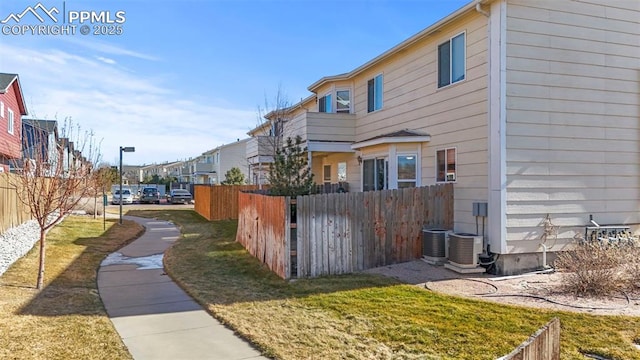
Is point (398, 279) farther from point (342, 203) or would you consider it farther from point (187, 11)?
point (187, 11)

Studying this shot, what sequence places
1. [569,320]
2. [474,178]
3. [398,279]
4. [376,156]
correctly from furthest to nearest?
[376,156], [474,178], [398,279], [569,320]

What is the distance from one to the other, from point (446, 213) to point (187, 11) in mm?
9106

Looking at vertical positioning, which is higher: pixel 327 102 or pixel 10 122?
pixel 10 122

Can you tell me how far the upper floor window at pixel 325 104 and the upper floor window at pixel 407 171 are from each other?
591cm

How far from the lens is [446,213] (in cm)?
992

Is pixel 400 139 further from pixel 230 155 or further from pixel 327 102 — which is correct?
pixel 230 155

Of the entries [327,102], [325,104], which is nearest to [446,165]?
[327,102]

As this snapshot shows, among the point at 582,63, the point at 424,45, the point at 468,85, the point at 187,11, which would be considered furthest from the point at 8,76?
the point at 582,63

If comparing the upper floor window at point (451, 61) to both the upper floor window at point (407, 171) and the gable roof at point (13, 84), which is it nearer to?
the upper floor window at point (407, 171)

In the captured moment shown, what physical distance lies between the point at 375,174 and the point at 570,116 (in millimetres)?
5910

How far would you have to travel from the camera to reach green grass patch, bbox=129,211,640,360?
176 inches

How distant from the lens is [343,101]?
52.9 feet

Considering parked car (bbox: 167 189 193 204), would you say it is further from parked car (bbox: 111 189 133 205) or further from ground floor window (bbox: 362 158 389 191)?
ground floor window (bbox: 362 158 389 191)

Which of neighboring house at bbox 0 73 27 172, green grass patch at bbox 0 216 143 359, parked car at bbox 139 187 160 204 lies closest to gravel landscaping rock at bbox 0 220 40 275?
green grass patch at bbox 0 216 143 359
